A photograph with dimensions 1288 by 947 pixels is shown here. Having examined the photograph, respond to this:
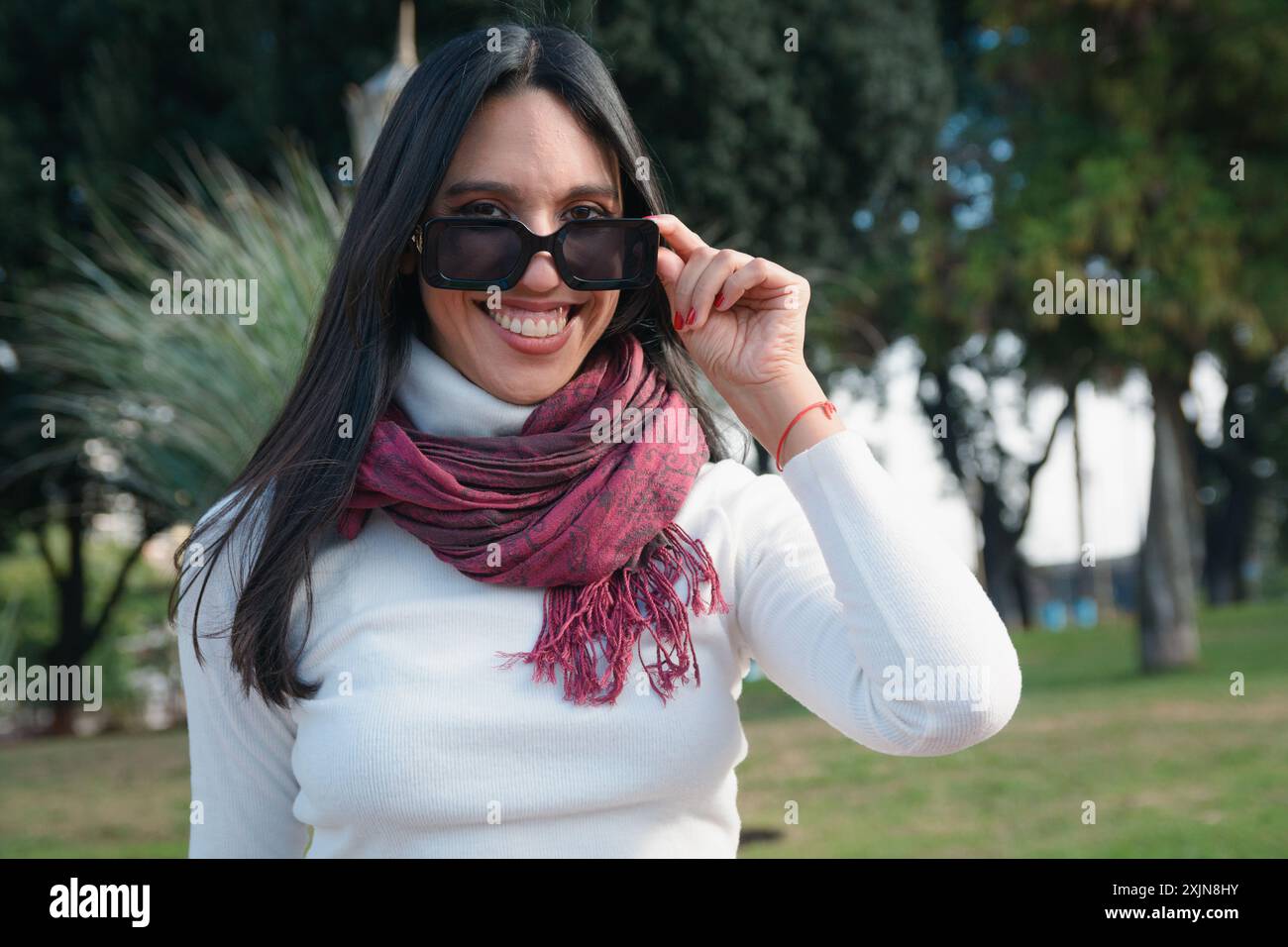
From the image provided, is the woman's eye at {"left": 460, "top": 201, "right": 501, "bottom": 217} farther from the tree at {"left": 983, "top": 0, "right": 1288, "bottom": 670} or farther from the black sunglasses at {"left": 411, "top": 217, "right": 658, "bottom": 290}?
the tree at {"left": 983, "top": 0, "right": 1288, "bottom": 670}

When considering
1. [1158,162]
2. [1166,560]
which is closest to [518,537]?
[1158,162]

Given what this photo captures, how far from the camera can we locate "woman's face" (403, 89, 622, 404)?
167cm

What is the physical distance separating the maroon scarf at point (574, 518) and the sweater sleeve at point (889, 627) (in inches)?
7.1

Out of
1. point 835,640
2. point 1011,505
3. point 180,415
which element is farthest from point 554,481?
point 1011,505

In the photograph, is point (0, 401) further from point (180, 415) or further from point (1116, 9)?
point (1116, 9)

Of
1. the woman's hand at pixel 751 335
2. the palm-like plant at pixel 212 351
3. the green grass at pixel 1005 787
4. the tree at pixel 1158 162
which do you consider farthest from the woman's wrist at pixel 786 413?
the tree at pixel 1158 162

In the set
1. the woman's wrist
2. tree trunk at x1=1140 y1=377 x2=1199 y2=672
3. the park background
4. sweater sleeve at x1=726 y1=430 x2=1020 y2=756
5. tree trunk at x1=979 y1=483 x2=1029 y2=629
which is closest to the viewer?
sweater sleeve at x1=726 y1=430 x2=1020 y2=756

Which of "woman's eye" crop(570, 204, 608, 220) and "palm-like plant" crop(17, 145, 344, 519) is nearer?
"woman's eye" crop(570, 204, 608, 220)

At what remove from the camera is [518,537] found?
168 centimetres

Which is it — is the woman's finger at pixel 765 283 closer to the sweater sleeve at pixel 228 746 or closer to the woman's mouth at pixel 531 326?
the woman's mouth at pixel 531 326

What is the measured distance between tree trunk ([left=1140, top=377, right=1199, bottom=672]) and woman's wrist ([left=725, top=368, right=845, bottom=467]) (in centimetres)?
988

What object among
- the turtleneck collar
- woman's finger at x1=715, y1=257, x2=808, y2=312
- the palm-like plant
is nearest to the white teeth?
the turtleneck collar

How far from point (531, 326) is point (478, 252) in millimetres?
127

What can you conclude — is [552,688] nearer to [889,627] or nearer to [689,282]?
[889,627]
